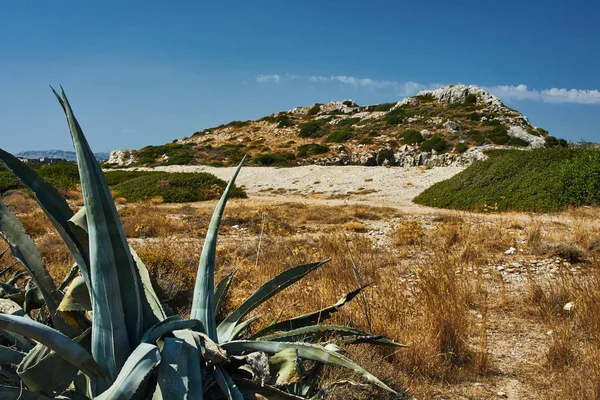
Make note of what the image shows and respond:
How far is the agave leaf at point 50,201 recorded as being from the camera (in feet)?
4.49

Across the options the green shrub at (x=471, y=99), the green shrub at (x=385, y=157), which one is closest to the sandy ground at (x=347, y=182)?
the green shrub at (x=385, y=157)

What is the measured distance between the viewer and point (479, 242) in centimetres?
758

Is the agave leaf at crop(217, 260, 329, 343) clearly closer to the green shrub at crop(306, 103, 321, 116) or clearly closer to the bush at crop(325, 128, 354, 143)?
the bush at crop(325, 128, 354, 143)

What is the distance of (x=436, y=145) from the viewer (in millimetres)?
33094

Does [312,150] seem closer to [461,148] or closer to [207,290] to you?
[461,148]

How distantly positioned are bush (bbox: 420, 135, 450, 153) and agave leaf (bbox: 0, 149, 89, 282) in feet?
109

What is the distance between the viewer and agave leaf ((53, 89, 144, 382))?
129 cm

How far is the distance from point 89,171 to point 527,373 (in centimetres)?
323

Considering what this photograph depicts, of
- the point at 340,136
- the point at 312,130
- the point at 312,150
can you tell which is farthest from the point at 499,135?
the point at 312,130

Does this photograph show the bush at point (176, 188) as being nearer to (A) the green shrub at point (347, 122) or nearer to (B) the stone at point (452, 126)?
(B) the stone at point (452, 126)

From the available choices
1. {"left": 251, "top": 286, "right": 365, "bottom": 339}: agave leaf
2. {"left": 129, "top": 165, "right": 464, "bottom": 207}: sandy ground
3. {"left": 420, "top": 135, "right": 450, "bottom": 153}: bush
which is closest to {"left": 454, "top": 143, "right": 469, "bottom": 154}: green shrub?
{"left": 420, "top": 135, "right": 450, "bottom": 153}: bush

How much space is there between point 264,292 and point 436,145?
3313cm

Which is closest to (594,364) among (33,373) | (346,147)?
(33,373)

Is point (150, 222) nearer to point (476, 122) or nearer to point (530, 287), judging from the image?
point (530, 287)
